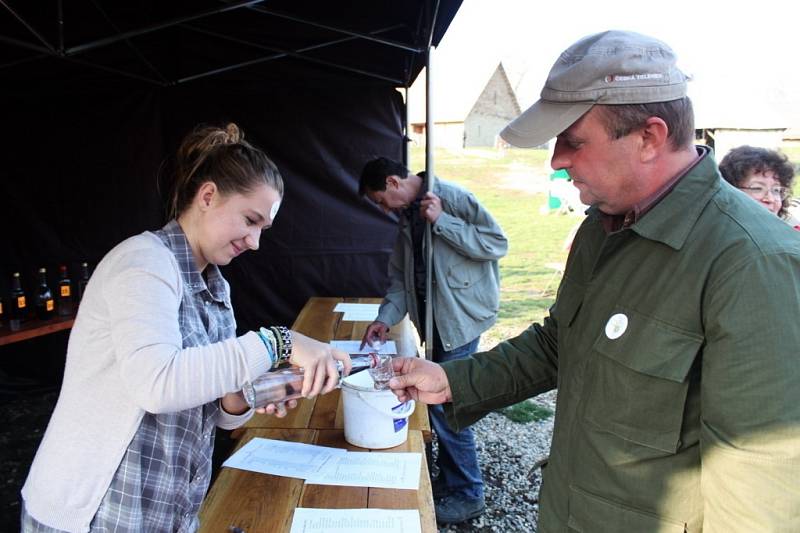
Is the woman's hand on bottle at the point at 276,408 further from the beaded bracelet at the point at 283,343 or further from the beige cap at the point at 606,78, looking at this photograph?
the beige cap at the point at 606,78

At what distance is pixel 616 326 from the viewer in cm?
112

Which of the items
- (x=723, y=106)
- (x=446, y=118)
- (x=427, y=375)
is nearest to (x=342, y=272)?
(x=427, y=375)

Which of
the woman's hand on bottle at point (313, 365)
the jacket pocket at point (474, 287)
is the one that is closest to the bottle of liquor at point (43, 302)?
the jacket pocket at point (474, 287)

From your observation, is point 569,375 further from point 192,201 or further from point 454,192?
point 454,192

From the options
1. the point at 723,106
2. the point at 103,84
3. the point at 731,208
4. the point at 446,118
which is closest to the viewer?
the point at 731,208

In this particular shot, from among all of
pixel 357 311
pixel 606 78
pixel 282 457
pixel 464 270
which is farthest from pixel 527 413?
pixel 606 78

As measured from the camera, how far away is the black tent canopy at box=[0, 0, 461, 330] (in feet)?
13.2

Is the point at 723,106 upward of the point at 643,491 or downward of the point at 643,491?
upward

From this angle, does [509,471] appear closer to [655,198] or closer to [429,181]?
[429,181]

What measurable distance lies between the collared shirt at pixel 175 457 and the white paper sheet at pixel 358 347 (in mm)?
1480

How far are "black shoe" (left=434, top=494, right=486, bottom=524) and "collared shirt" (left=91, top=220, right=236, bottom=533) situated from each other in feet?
6.56

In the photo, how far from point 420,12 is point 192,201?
2473 mm

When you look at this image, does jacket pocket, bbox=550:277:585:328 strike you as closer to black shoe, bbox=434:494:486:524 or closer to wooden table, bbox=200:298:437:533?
wooden table, bbox=200:298:437:533

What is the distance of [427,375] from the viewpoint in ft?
5.47
